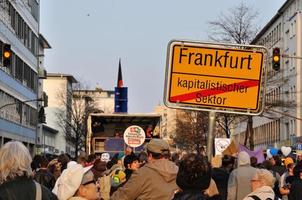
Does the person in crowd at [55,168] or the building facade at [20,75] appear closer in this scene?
the person in crowd at [55,168]

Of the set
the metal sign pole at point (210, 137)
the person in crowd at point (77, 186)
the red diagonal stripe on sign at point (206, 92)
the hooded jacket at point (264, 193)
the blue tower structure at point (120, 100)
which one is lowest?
the hooded jacket at point (264, 193)

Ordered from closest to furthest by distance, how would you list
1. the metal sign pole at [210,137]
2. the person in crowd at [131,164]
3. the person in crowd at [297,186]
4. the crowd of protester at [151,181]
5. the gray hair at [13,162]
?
1. the crowd of protester at [151,181]
2. the gray hair at [13,162]
3. the metal sign pole at [210,137]
4. the person in crowd at [297,186]
5. the person in crowd at [131,164]

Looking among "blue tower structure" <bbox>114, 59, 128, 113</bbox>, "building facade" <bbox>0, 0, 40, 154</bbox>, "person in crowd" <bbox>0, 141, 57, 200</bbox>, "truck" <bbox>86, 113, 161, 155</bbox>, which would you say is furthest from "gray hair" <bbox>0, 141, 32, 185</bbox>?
"building facade" <bbox>0, 0, 40, 154</bbox>

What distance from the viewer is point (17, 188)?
600cm

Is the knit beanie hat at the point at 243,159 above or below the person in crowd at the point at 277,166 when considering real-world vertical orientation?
above

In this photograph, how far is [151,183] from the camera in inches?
290

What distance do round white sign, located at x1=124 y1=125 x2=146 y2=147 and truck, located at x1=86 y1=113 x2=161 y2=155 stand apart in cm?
156

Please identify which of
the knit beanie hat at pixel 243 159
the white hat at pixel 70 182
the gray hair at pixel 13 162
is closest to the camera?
the white hat at pixel 70 182

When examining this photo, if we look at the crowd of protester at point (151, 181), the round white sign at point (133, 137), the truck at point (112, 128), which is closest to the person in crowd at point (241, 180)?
the crowd of protester at point (151, 181)

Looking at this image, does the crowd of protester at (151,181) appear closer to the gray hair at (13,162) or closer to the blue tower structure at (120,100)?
the gray hair at (13,162)

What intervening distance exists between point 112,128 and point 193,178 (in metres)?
19.6

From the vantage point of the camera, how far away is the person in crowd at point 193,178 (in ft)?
17.6

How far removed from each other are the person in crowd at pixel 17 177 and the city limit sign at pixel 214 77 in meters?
2.54

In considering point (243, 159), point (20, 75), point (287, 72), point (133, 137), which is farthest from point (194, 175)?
point (287, 72)
